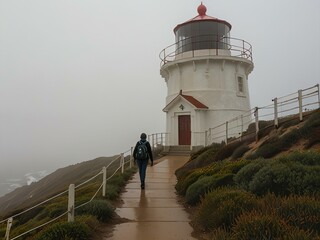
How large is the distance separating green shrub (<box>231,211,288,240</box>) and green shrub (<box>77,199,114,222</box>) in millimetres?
3348

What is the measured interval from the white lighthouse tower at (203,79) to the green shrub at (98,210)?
1457cm

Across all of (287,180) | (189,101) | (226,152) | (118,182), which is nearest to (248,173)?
(287,180)

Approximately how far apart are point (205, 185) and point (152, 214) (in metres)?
1.48

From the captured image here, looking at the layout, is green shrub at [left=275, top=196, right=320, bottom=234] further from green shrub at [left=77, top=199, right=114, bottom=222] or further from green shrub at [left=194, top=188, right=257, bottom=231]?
green shrub at [left=77, top=199, right=114, bottom=222]

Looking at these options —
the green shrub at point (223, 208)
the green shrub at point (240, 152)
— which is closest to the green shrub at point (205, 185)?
the green shrub at point (223, 208)

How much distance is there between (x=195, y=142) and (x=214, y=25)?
7.97 meters

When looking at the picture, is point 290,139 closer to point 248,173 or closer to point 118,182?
point 248,173

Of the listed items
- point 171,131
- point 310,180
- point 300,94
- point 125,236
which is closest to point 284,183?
point 310,180

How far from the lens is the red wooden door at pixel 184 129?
853 inches

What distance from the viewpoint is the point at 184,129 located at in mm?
21828

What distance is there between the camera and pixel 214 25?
20953 mm

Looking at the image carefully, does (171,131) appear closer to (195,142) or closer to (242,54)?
(195,142)

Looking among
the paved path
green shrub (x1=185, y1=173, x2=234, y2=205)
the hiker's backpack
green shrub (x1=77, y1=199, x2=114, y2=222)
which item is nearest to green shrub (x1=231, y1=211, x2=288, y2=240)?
the paved path

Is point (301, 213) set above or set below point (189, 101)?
below
